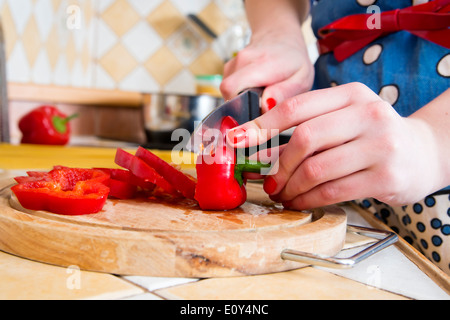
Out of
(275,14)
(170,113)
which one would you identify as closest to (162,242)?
(275,14)

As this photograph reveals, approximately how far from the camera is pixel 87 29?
8.86 feet

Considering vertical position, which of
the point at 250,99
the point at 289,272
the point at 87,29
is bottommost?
the point at 289,272

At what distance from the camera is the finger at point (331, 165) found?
0.62m

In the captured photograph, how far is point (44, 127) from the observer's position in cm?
185

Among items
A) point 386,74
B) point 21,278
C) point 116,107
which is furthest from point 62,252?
point 116,107

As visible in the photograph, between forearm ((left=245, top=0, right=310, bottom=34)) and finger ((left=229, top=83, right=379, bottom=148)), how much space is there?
46 centimetres

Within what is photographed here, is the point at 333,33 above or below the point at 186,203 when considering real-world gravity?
above

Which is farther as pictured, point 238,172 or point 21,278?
point 238,172

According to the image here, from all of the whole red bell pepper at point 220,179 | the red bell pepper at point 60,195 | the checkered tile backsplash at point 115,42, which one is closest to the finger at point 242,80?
the whole red bell pepper at point 220,179

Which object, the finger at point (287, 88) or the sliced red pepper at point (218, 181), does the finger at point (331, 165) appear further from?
the finger at point (287, 88)

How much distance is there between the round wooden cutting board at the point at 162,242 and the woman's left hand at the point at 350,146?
0.22 feet
